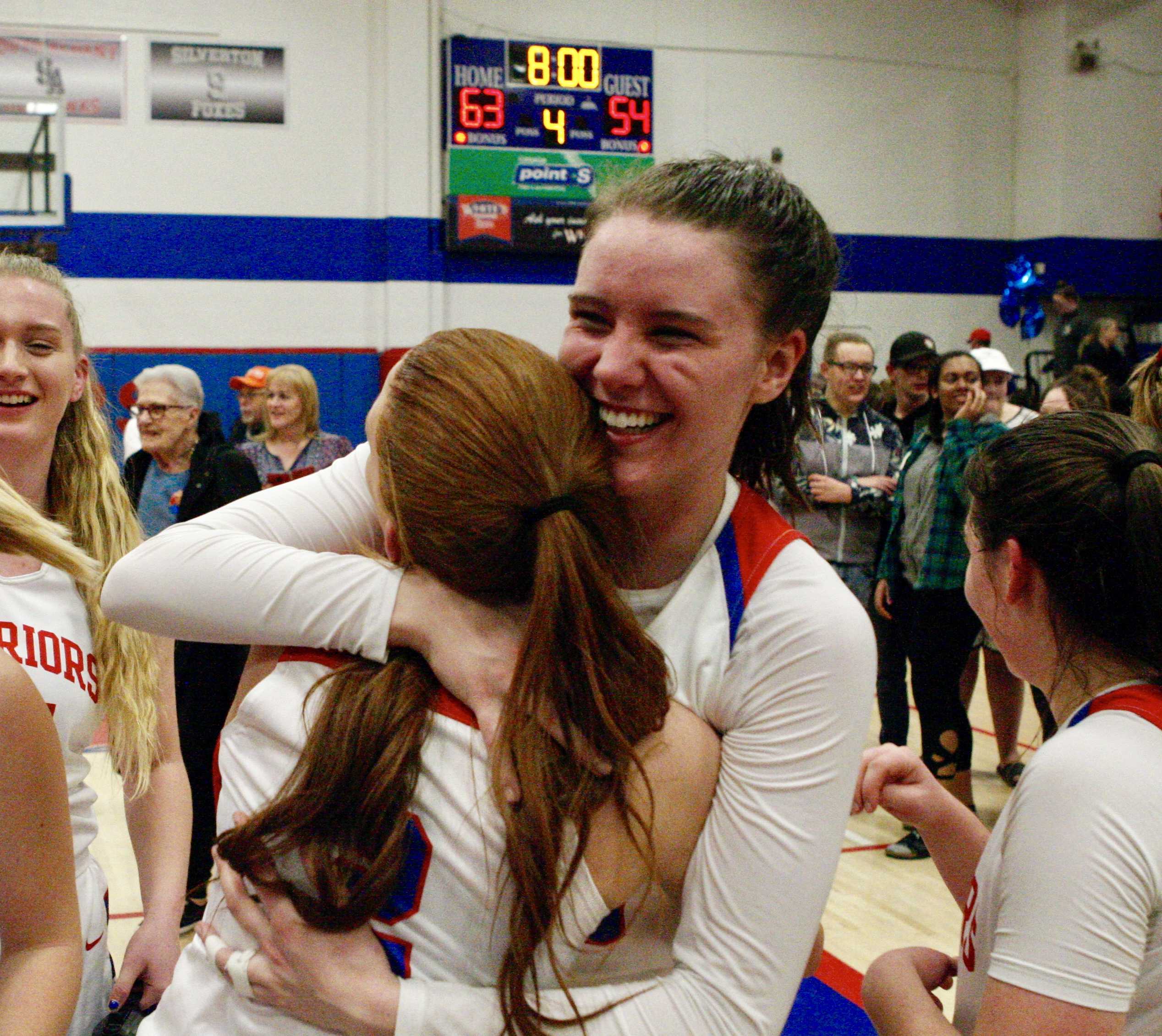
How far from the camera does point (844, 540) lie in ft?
15.5

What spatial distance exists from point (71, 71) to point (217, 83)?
3.56ft

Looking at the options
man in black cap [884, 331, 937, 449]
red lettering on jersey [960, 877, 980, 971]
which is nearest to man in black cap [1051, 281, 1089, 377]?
man in black cap [884, 331, 937, 449]

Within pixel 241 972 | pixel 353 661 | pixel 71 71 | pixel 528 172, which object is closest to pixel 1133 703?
pixel 353 661

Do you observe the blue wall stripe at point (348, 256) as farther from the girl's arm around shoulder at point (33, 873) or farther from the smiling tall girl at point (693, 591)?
the girl's arm around shoulder at point (33, 873)

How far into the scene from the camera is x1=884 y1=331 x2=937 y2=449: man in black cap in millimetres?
5414

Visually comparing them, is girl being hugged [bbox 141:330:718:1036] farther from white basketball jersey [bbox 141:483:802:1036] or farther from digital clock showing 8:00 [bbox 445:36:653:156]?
digital clock showing 8:00 [bbox 445:36:653:156]

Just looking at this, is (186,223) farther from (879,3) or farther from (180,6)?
(879,3)

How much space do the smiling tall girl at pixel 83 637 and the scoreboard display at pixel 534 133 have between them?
8.11m

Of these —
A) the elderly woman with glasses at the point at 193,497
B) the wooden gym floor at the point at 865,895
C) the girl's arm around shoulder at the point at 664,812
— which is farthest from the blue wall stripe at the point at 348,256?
the girl's arm around shoulder at the point at 664,812

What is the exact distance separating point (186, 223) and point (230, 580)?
9.18 m

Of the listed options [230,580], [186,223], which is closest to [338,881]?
[230,580]

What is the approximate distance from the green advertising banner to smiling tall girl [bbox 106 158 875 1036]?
8687mm

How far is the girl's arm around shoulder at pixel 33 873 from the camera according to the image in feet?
3.44

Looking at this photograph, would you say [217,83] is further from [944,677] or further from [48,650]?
[48,650]
